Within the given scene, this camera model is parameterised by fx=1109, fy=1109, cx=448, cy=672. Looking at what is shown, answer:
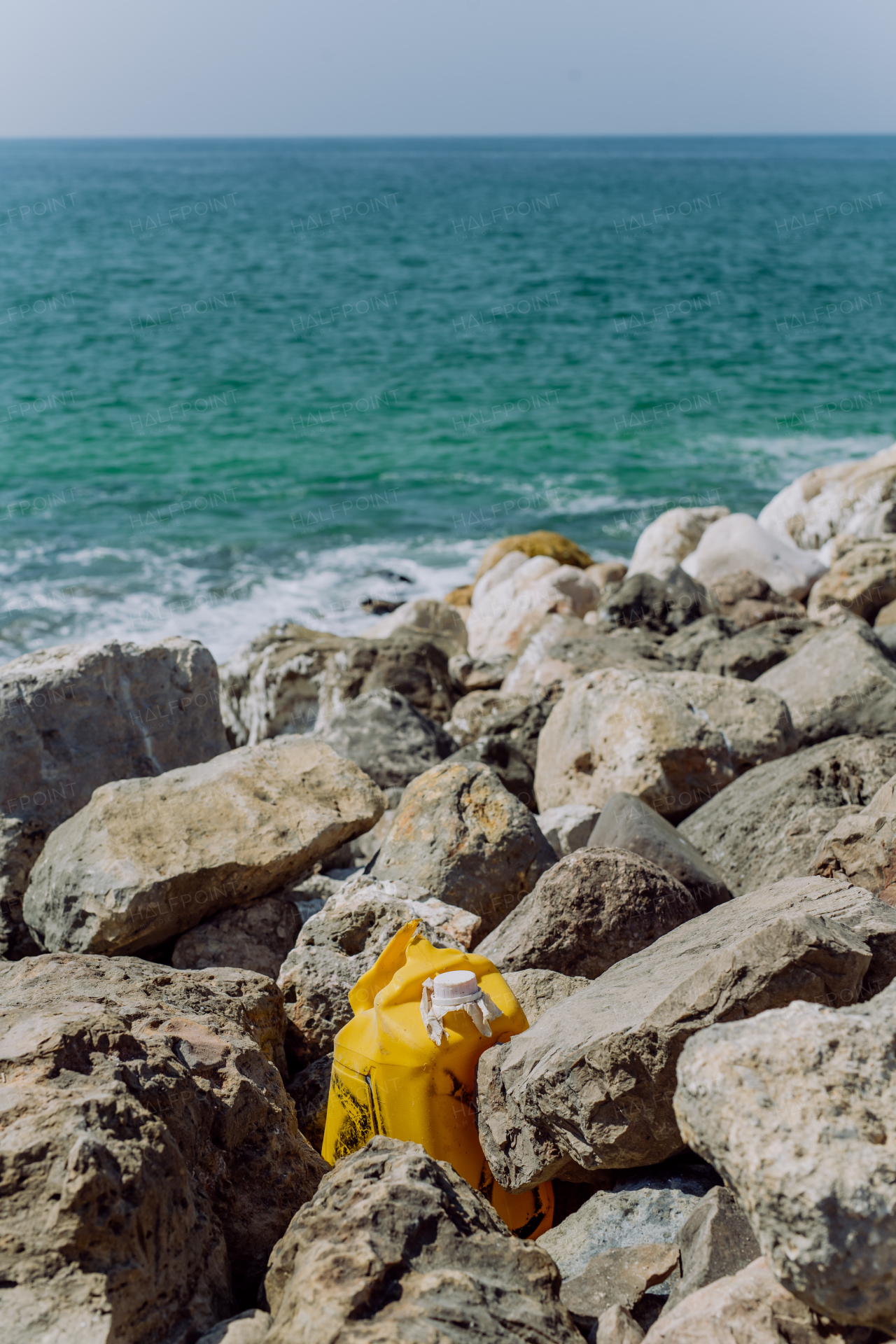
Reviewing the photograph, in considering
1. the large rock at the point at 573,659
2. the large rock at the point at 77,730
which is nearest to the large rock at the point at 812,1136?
the large rock at the point at 77,730

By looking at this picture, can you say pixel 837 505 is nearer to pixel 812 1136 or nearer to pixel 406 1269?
pixel 812 1136

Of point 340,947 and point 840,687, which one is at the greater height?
point 840,687

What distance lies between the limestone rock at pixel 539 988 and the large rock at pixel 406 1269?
92 cm

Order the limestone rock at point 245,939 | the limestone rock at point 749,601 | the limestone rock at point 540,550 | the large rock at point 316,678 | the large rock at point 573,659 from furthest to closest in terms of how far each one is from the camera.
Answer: the limestone rock at point 540,550
the limestone rock at point 749,601
the large rock at point 316,678
the large rock at point 573,659
the limestone rock at point 245,939

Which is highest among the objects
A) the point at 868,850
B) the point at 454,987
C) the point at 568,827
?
the point at 868,850

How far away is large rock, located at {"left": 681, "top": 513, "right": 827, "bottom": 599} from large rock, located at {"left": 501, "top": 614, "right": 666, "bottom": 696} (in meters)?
2.56

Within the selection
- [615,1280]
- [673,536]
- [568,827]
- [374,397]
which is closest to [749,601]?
[673,536]

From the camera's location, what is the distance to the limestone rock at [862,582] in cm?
783

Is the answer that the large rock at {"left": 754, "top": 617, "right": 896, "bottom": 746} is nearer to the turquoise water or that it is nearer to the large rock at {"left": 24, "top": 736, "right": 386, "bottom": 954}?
the large rock at {"left": 24, "top": 736, "right": 386, "bottom": 954}

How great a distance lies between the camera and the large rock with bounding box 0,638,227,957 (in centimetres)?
420

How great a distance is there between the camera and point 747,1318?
1.73 metres

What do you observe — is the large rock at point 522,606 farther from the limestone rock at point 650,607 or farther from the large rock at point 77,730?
the large rock at point 77,730

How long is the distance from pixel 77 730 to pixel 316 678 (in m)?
2.65

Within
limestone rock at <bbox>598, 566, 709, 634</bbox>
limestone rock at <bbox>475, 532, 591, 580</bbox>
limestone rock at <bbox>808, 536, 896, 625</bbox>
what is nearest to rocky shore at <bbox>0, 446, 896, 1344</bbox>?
limestone rock at <bbox>598, 566, 709, 634</bbox>
